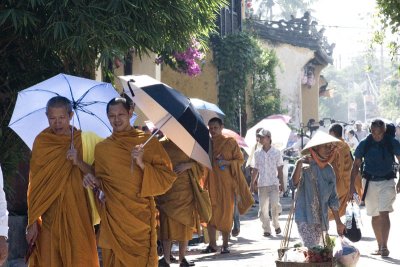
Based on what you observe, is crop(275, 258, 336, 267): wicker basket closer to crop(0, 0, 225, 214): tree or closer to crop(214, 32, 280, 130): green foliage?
crop(0, 0, 225, 214): tree

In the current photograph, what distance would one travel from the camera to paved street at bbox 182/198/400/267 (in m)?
12.0

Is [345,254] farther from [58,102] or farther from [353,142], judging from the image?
[353,142]

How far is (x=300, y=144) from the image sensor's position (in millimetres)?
29391

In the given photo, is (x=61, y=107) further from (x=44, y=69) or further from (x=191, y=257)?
(x=191, y=257)

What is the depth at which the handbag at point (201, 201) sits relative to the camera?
37.7 ft

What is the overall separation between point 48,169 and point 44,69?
12.3ft

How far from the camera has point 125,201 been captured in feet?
28.7

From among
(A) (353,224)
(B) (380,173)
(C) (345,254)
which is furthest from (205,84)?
(C) (345,254)

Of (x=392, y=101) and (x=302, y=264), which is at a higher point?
(x=392, y=101)

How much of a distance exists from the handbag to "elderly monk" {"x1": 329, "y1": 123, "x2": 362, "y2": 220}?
2967 mm

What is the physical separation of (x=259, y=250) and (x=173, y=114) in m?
5.03

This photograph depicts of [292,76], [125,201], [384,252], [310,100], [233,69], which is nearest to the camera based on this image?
[125,201]

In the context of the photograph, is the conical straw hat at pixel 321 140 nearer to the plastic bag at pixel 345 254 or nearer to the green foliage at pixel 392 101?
the plastic bag at pixel 345 254

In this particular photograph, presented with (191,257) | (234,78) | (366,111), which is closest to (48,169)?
(191,257)
